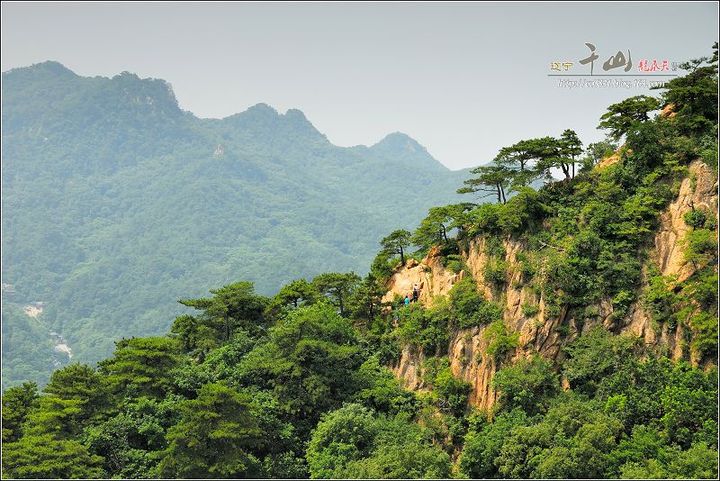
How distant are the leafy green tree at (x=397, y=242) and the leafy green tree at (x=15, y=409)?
629 inches

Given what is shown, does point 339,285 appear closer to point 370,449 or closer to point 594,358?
point 370,449

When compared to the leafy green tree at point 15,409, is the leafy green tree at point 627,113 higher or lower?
higher

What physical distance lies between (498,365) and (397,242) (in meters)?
8.94

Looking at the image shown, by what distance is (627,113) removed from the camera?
2714cm

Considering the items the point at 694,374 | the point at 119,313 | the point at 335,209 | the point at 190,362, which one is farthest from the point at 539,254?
the point at 335,209

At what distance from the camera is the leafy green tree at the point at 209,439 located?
22453 mm

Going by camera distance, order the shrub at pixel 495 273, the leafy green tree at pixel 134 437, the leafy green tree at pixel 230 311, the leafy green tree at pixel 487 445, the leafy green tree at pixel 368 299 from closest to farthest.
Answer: the leafy green tree at pixel 487 445 < the leafy green tree at pixel 134 437 < the shrub at pixel 495 273 < the leafy green tree at pixel 368 299 < the leafy green tree at pixel 230 311

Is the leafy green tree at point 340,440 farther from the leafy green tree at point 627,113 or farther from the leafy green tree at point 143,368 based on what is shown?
the leafy green tree at point 627,113

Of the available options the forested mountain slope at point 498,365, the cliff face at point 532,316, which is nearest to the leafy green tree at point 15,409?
the forested mountain slope at point 498,365

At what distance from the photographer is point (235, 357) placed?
29062mm

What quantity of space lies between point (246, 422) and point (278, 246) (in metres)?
137

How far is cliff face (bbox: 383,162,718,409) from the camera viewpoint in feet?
76.7

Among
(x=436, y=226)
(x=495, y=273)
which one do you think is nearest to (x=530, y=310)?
(x=495, y=273)

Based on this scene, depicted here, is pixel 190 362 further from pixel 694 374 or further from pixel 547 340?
pixel 694 374
